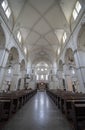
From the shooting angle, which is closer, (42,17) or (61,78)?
(42,17)

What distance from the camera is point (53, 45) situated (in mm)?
17469

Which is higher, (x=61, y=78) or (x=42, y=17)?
(x=42, y=17)

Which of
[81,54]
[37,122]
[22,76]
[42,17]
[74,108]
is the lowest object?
[37,122]

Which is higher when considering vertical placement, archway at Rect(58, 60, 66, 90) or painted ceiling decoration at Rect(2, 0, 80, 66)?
painted ceiling decoration at Rect(2, 0, 80, 66)

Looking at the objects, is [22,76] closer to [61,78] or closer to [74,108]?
[61,78]

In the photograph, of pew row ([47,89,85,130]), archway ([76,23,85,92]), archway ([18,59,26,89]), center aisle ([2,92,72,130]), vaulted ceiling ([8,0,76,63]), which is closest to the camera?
pew row ([47,89,85,130])

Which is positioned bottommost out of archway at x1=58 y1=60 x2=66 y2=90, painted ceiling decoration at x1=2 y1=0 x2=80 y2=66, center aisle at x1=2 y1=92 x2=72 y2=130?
center aisle at x1=2 y1=92 x2=72 y2=130

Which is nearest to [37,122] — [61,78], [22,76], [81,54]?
[81,54]

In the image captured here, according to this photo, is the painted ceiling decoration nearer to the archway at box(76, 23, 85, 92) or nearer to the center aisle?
the archway at box(76, 23, 85, 92)

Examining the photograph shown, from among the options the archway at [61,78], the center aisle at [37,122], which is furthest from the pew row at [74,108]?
the archway at [61,78]

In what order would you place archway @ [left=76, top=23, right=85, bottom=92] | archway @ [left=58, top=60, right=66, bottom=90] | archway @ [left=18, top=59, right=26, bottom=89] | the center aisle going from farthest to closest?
archway @ [left=18, top=59, right=26, bottom=89] → archway @ [left=58, top=60, right=66, bottom=90] → archway @ [left=76, top=23, right=85, bottom=92] → the center aisle

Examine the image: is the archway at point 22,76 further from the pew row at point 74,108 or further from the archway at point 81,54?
the pew row at point 74,108

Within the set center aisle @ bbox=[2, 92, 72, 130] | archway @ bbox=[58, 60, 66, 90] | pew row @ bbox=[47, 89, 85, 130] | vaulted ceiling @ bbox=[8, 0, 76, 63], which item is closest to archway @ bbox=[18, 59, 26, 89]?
vaulted ceiling @ bbox=[8, 0, 76, 63]

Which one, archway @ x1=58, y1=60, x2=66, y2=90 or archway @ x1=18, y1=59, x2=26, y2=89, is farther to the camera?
archway @ x1=18, y1=59, x2=26, y2=89
